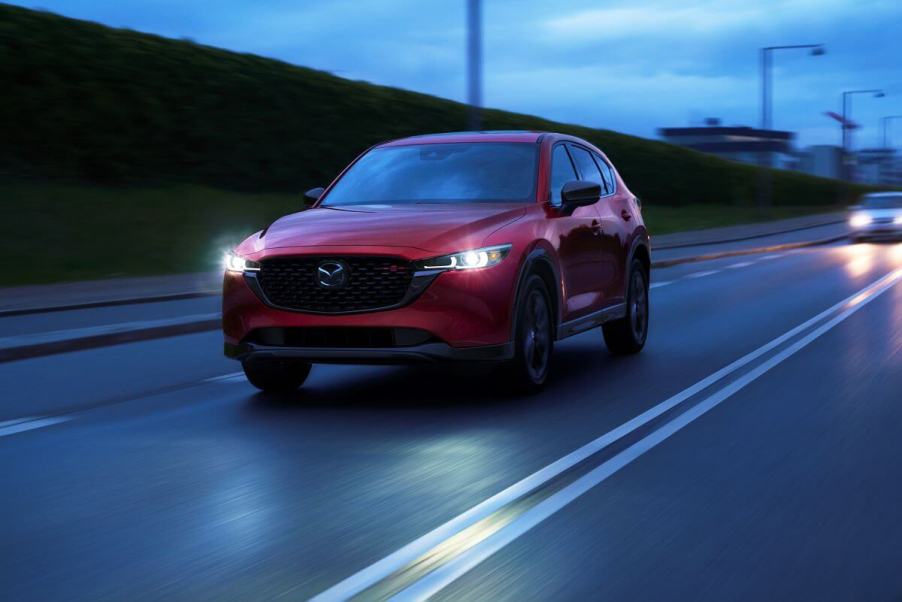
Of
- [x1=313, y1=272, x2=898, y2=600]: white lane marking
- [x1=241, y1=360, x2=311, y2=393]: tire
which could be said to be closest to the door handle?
[x1=313, y1=272, x2=898, y2=600]: white lane marking

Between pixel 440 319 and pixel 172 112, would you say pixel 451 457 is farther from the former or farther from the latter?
pixel 172 112

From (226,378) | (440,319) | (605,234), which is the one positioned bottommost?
(226,378)

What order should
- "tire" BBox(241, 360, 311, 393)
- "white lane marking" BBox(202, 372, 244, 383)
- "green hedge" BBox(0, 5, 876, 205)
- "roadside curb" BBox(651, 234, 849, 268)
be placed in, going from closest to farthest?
"tire" BBox(241, 360, 311, 393), "white lane marking" BBox(202, 372, 244, 383), "green hedge" BBox(0, 5, 876, 205), "roadside curb" BBox(651, 234, 849, 268)

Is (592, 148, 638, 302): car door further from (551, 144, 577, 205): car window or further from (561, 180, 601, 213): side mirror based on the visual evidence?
(561, 180, 601, 213): side mirror

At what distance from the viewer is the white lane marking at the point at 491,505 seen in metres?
4.67

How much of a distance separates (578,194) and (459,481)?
11.9ft

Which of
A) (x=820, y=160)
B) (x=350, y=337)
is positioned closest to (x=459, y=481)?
(x=350, y=337)

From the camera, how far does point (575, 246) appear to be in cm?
981

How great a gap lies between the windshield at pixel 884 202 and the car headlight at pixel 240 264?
31.8m

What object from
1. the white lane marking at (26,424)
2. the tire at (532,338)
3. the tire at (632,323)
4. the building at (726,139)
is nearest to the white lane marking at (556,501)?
the tire at (532,338)

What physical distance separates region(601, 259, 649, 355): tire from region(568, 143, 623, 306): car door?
1.37 ft

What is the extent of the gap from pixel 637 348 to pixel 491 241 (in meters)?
3.50

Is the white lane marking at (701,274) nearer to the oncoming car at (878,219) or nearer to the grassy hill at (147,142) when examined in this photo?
the grassy hill at (147,142)

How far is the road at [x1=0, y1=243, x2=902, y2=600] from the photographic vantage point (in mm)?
4781
